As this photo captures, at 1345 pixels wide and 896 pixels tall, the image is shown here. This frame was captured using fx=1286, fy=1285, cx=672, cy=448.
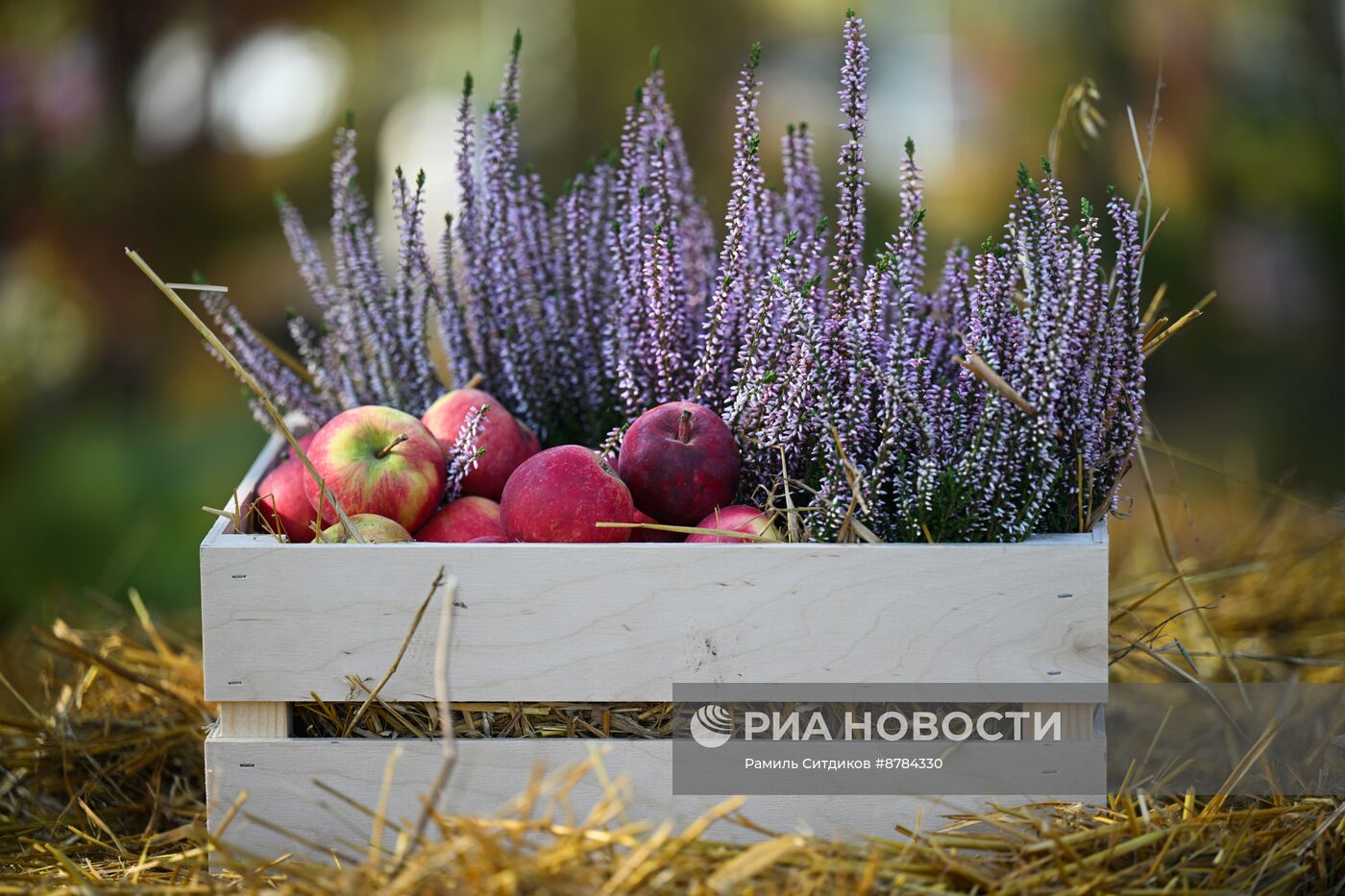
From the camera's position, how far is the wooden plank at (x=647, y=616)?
1352 millimetres

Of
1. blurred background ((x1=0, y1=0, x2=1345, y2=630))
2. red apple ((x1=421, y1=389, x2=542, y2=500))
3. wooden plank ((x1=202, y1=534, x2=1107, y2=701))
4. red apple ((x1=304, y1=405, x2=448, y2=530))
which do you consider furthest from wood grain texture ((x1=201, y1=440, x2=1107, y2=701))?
blurred background ((x1=0, y1=0, x2=1345, y2=630))

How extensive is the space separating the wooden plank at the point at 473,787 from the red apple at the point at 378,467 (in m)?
0.29

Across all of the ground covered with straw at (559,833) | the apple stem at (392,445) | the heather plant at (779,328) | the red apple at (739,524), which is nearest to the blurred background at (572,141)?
the ground covered with straw at (559,833)

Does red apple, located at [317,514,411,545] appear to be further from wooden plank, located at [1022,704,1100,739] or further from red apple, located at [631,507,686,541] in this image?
wooden plank, located at [1022,704,1100,739]

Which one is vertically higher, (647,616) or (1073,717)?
(647,616)

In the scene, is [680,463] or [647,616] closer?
[647,616]

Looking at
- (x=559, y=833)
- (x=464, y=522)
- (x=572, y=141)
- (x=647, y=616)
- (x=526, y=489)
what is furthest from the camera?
(x=572, y=141)

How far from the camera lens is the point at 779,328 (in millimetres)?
1575

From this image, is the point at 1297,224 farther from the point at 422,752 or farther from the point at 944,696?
the point at 422,752

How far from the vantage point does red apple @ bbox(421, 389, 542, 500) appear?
5.49ft

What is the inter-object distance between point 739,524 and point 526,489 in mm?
248

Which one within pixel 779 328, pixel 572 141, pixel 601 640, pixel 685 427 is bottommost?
pixel 601 640

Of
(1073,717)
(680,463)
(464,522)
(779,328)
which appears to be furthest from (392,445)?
(1073,717)

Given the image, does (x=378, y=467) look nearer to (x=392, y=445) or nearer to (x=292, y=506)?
(x=392, y=445)
